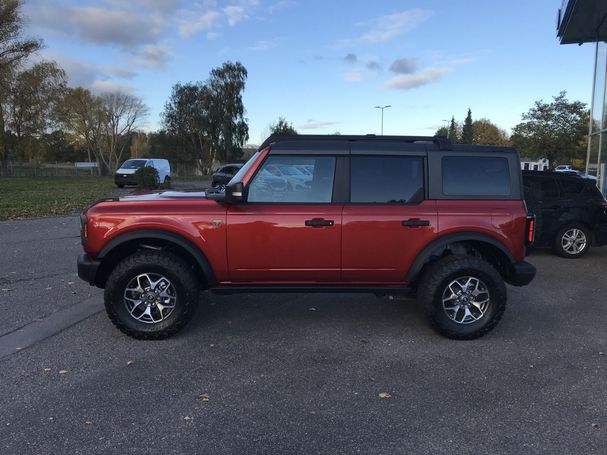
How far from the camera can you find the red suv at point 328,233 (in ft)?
15.3

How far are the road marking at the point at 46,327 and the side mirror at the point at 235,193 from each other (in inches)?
84.1

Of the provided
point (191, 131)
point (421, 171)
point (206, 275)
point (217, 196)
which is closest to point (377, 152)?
point (421, 171)

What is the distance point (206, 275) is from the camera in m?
4.73

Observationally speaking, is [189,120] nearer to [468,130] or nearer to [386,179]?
[386,179]

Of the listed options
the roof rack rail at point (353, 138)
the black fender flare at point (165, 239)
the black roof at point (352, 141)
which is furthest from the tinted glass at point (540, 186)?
the black fender flare at point (165, 239)

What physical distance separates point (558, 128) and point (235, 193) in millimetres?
58978

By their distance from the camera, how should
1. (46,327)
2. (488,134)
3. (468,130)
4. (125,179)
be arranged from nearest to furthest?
(46,327) < (125,179) < (488,134) < (468,130)

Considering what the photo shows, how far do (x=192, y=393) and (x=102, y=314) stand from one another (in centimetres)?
224

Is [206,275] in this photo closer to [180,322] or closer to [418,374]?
[180,322]

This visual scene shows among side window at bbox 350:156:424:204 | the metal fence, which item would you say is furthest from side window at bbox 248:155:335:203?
the metal fence

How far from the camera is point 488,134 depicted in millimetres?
89000

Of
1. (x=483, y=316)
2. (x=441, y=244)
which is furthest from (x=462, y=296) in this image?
(x=441, y=244)

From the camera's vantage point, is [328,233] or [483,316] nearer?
[328,233]

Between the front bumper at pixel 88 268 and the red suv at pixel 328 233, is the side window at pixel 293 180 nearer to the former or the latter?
the red suv at pixel 328 233
